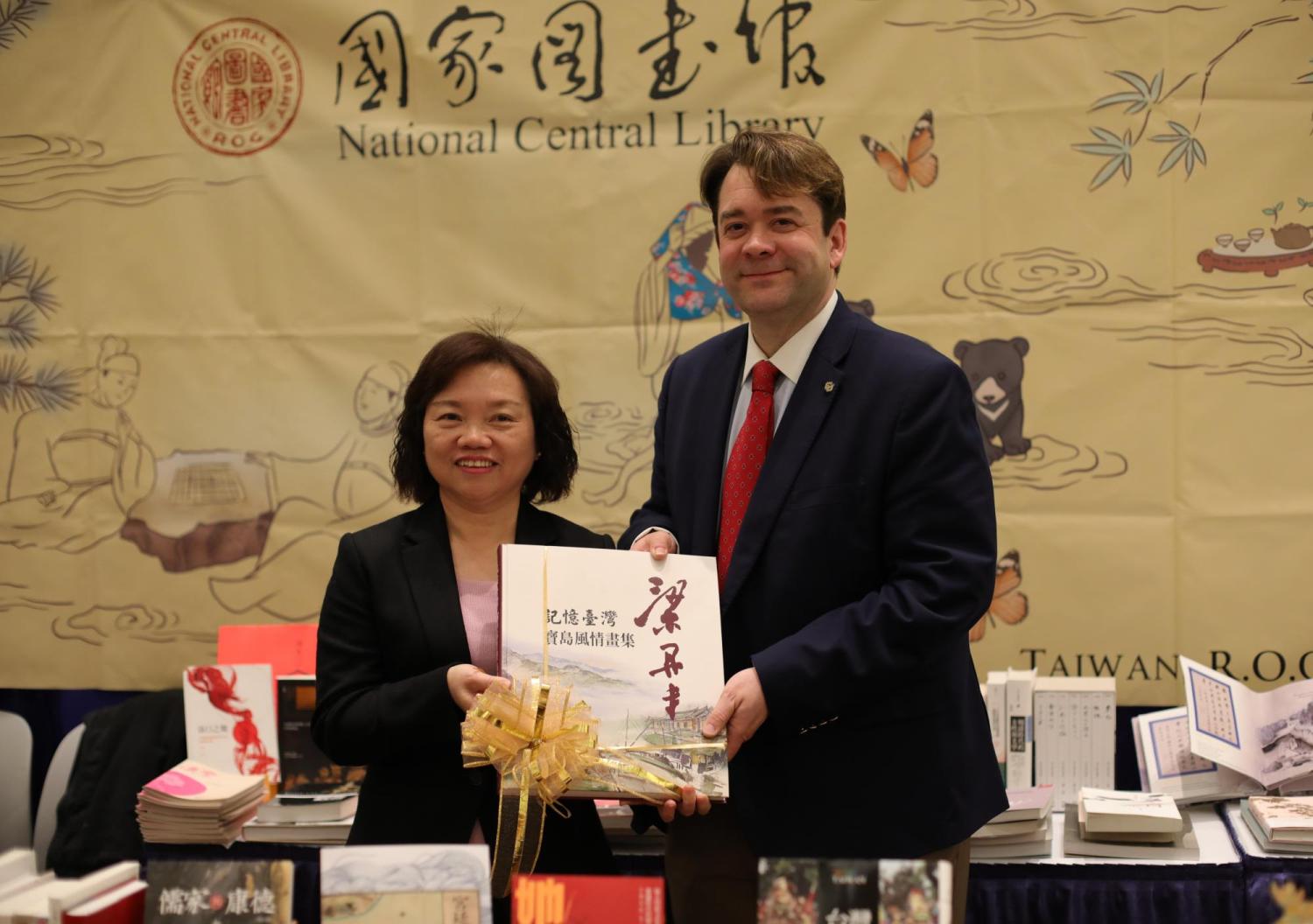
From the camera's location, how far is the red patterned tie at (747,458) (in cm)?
191

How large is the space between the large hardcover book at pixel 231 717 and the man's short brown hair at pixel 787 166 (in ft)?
6.08

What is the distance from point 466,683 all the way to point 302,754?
1.36 meters

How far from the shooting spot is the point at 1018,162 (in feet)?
10.3

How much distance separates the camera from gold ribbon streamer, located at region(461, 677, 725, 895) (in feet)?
5.31

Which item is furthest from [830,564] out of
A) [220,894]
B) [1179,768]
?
[1179,768]

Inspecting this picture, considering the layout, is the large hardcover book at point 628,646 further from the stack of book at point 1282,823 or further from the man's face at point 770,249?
the stack of book at point 1282,823

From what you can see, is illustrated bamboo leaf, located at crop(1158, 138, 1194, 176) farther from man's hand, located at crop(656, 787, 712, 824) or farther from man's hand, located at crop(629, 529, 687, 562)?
man's hand, located at crop(656, 787, 712, 824)

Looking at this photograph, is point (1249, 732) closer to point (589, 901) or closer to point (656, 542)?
point (656, 542)

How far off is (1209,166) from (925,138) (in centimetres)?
69

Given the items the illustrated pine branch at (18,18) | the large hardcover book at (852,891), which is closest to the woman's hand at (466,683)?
the large hardcover book at (852,891)

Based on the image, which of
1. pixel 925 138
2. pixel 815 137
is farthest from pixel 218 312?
pixel 925 138

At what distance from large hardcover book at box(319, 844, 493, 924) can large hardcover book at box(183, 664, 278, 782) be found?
1.80 meters

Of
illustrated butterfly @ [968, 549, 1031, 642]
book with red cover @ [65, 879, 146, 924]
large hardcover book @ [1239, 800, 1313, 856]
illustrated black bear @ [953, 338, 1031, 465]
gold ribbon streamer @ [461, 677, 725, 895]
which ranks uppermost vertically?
illustrated black bear @ [953, 338, 1031, 465]

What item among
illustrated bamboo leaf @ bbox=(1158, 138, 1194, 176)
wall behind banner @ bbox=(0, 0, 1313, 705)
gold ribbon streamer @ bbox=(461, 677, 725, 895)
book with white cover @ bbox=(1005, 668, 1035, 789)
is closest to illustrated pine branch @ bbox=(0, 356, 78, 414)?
wall behind banner @ bbox=(0, 0, 1313, 705)
